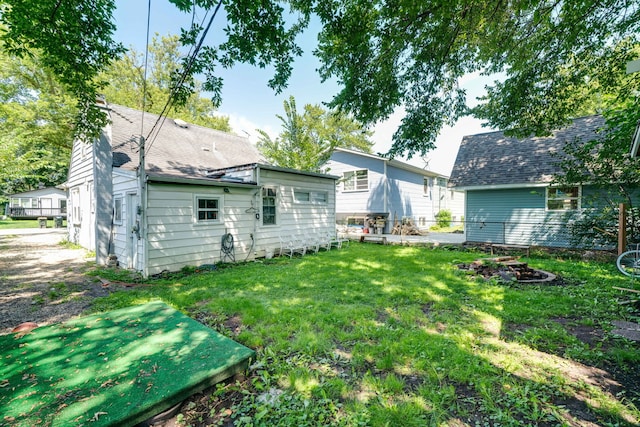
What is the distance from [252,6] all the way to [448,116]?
5.50m

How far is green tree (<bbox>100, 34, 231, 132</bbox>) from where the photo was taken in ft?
64.6

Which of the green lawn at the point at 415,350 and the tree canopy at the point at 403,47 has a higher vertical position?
the tree canopy at the point at 403,47

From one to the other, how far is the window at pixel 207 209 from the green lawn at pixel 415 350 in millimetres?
2128

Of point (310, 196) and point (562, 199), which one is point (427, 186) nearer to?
Result: point (562, 199)

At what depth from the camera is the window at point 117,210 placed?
315 inches

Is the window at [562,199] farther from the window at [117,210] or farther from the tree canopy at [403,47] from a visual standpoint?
the window at [117,210]

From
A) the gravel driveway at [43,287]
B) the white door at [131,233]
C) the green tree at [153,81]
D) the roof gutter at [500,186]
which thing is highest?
the green tree at [153,81]

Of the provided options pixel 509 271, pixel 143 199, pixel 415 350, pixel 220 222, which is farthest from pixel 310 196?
pixel 415 350

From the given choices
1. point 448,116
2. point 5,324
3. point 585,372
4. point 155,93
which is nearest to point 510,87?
point 448,116

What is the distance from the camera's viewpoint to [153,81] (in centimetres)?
2255

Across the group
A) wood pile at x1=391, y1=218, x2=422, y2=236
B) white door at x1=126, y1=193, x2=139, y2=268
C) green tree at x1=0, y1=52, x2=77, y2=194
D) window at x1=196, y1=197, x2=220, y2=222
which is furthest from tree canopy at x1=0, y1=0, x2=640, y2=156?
wood pile at x1=391, y1=218, x2=422, y2=236

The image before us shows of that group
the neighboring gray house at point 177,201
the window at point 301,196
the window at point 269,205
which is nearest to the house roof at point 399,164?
the neighboring gray house at point 177,201

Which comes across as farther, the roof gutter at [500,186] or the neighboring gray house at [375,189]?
the neighboring gray house at [375,189]

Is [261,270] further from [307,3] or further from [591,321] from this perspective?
[591,321]
